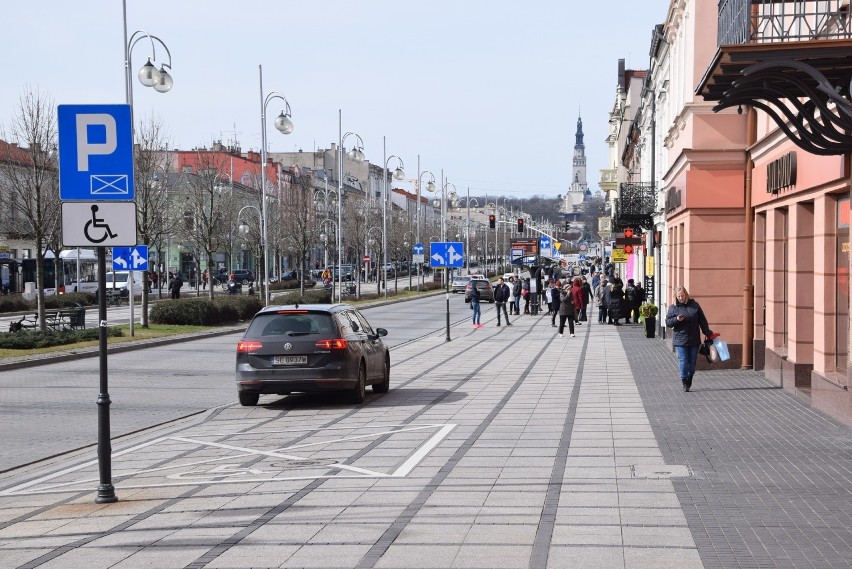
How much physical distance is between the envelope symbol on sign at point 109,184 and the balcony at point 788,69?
6.40 m

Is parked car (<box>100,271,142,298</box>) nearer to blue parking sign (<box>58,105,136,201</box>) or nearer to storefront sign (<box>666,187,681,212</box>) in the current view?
storefront sign (<box>666,187,681,212</box>)

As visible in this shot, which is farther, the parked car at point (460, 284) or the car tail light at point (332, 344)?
the parked car at point (460, 284)

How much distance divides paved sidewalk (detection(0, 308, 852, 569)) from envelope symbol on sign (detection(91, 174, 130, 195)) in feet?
8.31

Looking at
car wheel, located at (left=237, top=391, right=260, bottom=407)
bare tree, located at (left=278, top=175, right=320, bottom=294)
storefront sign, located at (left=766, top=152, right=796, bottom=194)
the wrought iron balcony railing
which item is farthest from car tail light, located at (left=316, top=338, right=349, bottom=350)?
bare tree, located at (left=278, top=175, right=320, bottom=294)

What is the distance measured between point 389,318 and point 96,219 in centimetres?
3997

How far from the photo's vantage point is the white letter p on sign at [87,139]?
9.77 metres

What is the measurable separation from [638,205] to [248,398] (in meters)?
25.2

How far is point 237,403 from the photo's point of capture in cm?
1798

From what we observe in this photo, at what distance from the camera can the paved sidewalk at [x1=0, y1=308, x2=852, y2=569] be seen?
7.56 meters

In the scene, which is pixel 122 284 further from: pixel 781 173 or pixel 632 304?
pixel 781 173

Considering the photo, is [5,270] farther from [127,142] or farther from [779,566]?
[779,566]

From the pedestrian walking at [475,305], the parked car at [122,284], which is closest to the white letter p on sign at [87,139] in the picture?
the pedestrian walking at [475,305]

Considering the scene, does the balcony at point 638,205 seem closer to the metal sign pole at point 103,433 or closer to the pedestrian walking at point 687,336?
the pedestrian walking at point 687,336

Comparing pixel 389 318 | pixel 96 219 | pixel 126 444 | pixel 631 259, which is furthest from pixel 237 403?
pixel 631 259
